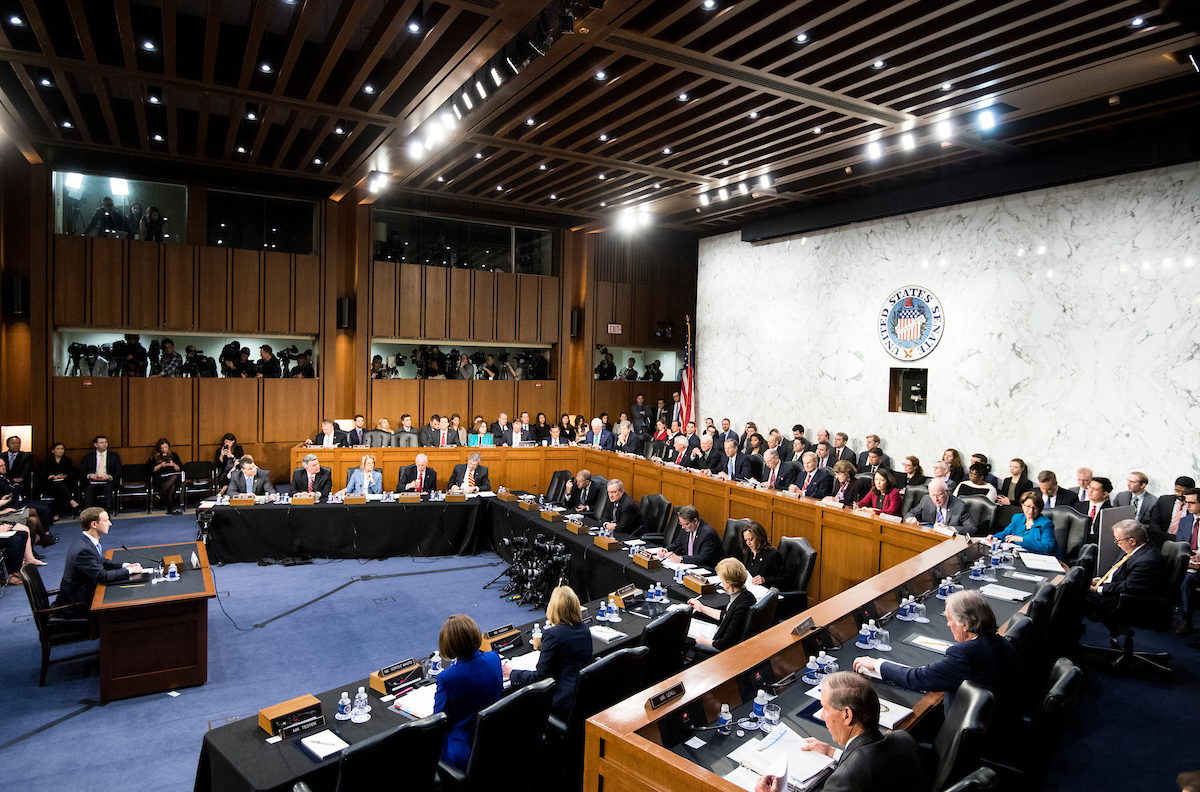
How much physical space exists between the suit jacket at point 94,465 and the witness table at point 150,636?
21.2ft

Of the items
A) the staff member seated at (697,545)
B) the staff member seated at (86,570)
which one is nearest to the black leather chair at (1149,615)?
the staff member seated at (697,545)

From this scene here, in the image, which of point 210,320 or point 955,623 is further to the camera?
point 210,320

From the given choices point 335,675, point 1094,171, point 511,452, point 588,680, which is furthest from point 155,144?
point 1094,171

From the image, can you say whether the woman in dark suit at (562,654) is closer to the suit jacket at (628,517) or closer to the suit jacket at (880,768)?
the suit jacket at (880,768)

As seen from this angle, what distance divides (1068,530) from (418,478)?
25.8 feet

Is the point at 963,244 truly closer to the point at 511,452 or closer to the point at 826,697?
the point at 511,452

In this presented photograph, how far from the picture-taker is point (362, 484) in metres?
9.59

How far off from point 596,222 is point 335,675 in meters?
10.5

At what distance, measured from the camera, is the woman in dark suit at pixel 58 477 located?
Answer: 10250mm

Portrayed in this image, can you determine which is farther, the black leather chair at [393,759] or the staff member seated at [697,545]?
the staff member seated at [697,545]

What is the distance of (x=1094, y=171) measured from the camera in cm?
848

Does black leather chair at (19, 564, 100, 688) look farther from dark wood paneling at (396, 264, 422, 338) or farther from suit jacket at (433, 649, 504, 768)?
dark wood paneling at (396, 264, 422, 338)

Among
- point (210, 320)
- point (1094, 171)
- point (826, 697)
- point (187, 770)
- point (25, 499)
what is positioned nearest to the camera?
point (826, 697)

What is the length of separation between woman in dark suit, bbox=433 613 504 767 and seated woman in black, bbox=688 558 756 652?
179cm
